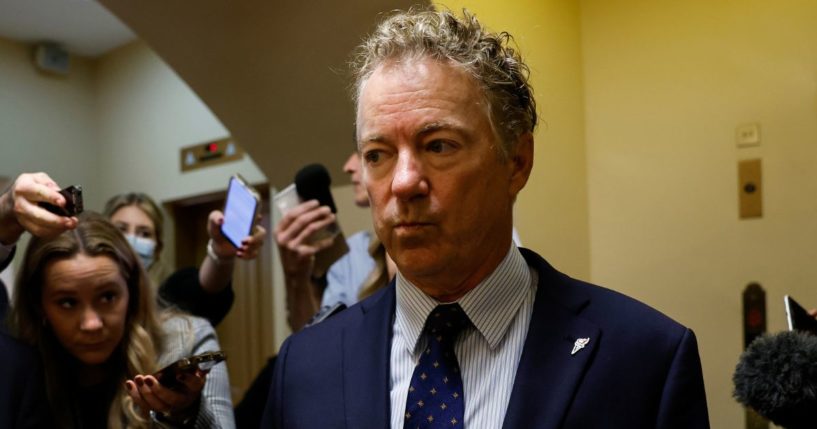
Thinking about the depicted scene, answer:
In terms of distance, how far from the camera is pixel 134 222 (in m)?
2.68

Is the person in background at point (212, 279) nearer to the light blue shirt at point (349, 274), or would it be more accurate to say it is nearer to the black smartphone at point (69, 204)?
the light blue shirt at point (349, 274)

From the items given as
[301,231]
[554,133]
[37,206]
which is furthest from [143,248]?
[554,133]

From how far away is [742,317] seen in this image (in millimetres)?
2520

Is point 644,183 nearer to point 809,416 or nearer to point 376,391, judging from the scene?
point 809,416

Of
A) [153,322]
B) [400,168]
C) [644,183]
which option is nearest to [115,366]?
[153,322]

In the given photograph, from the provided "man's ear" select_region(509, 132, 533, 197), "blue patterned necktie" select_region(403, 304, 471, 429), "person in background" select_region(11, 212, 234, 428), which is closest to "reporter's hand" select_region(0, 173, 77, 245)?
"person in background" select_region(11, 212, 234, 428)

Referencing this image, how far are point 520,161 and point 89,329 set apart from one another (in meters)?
1.03


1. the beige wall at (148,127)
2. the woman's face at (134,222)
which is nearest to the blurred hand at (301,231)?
the woman's face at (134,222)

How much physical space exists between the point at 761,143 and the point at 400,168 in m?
1.88

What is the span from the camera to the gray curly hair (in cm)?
110

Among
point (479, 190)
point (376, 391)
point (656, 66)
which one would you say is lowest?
point (376, 391)

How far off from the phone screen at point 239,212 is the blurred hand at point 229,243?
20 mm

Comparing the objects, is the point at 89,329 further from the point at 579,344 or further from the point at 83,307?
the point at 579,344

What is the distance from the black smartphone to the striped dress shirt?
2.09 feet
